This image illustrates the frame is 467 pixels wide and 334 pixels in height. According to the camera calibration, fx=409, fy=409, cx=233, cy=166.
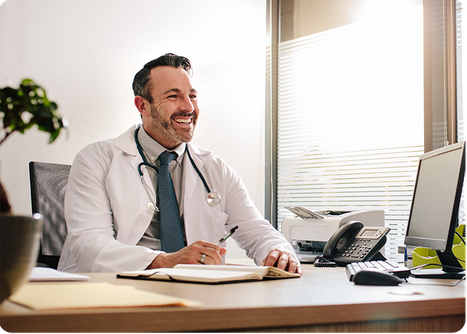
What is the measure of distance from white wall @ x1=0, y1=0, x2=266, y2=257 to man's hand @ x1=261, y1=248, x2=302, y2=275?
1148 millimetres

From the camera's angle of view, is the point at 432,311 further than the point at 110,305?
Yes

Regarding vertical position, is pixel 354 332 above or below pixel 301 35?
below

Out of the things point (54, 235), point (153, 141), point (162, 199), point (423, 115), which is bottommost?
point (54, 235)

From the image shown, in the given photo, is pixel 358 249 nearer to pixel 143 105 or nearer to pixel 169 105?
pixel 169 105

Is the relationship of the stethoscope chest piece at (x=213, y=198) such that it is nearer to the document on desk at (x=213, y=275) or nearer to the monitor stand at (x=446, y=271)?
the document on desk at (x=213, y=275)

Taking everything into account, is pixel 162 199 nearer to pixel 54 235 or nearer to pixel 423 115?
Result: pixel 54 235

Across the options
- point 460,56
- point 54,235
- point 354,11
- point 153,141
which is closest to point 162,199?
point 153,141

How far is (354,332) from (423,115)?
2.32 meters

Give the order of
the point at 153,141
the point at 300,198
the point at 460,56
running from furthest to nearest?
the point at 300,198 < the point at 460,56 < the point at 153,141

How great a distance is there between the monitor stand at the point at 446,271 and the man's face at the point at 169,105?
1238 millimetres

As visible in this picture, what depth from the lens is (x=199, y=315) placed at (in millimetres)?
536

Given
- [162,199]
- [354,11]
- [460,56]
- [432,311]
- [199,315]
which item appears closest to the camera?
[199,315]

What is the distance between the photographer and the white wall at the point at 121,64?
7.72 ft

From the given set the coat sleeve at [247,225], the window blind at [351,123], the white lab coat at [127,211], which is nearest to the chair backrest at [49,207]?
the white lab coat at [127,211]
